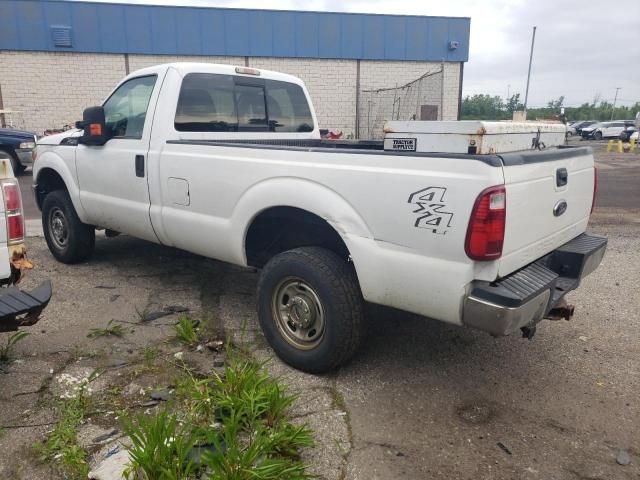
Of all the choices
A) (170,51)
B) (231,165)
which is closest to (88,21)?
(170,51)

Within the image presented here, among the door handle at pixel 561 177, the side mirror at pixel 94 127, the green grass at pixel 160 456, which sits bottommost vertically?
the green grass at pixel 160 456

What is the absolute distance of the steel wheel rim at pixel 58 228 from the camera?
570cm

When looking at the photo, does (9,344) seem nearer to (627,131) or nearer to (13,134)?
(13,134)

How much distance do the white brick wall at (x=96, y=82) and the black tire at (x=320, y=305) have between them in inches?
698

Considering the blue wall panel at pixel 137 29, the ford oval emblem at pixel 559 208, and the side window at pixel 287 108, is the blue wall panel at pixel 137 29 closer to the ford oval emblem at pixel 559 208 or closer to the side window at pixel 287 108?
the side window at pixel 287 108

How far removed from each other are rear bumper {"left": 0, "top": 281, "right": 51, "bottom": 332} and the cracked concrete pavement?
1.62 feet

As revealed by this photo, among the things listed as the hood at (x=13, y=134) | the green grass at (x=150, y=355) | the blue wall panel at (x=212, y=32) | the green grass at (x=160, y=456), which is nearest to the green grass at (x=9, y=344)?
the green grass at (x=150, y=355)

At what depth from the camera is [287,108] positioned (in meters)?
5.43

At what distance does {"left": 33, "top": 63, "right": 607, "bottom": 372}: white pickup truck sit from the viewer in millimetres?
2668

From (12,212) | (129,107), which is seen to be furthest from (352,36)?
(12,212)

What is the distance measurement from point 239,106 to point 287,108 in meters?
0.65

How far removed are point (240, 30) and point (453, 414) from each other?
20.5 m

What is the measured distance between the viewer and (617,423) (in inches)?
119

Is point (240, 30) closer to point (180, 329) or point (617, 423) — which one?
point (180, 329)
